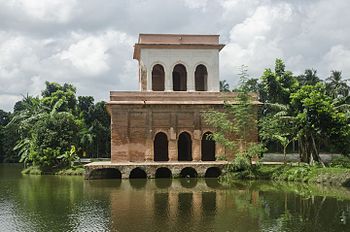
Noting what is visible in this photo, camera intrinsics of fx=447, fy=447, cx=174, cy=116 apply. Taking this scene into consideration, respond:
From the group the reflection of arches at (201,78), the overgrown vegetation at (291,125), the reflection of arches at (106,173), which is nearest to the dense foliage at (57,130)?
the reflection of arches at (106,173)

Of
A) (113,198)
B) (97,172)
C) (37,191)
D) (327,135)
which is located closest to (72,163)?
(97,172)

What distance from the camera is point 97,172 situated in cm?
2700

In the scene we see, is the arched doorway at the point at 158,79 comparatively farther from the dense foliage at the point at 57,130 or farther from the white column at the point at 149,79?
the dense foliage at the point at 57,130

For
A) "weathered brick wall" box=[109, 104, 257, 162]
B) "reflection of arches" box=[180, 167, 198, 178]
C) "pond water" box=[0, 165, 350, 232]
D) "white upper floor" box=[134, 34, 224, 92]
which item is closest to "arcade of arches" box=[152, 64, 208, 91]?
"white upper floor" box=[134, 34, 224, 92]

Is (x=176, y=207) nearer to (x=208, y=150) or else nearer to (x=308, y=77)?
(x=208, y=150)

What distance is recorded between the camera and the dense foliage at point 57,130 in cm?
3312

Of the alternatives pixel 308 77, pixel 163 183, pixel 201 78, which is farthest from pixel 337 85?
pixel 163 183

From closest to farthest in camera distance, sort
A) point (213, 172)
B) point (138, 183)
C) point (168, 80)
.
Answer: point (138, 183)
point (213, 172)
point (168, 80)

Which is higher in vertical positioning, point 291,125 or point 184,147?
point 291,125

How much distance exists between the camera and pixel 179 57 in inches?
1259

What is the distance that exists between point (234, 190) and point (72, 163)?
16.3 m

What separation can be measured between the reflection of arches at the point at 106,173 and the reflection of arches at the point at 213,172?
5494 millimetres

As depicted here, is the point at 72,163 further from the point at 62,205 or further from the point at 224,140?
the point at 62,205

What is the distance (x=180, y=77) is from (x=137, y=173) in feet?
29.7
